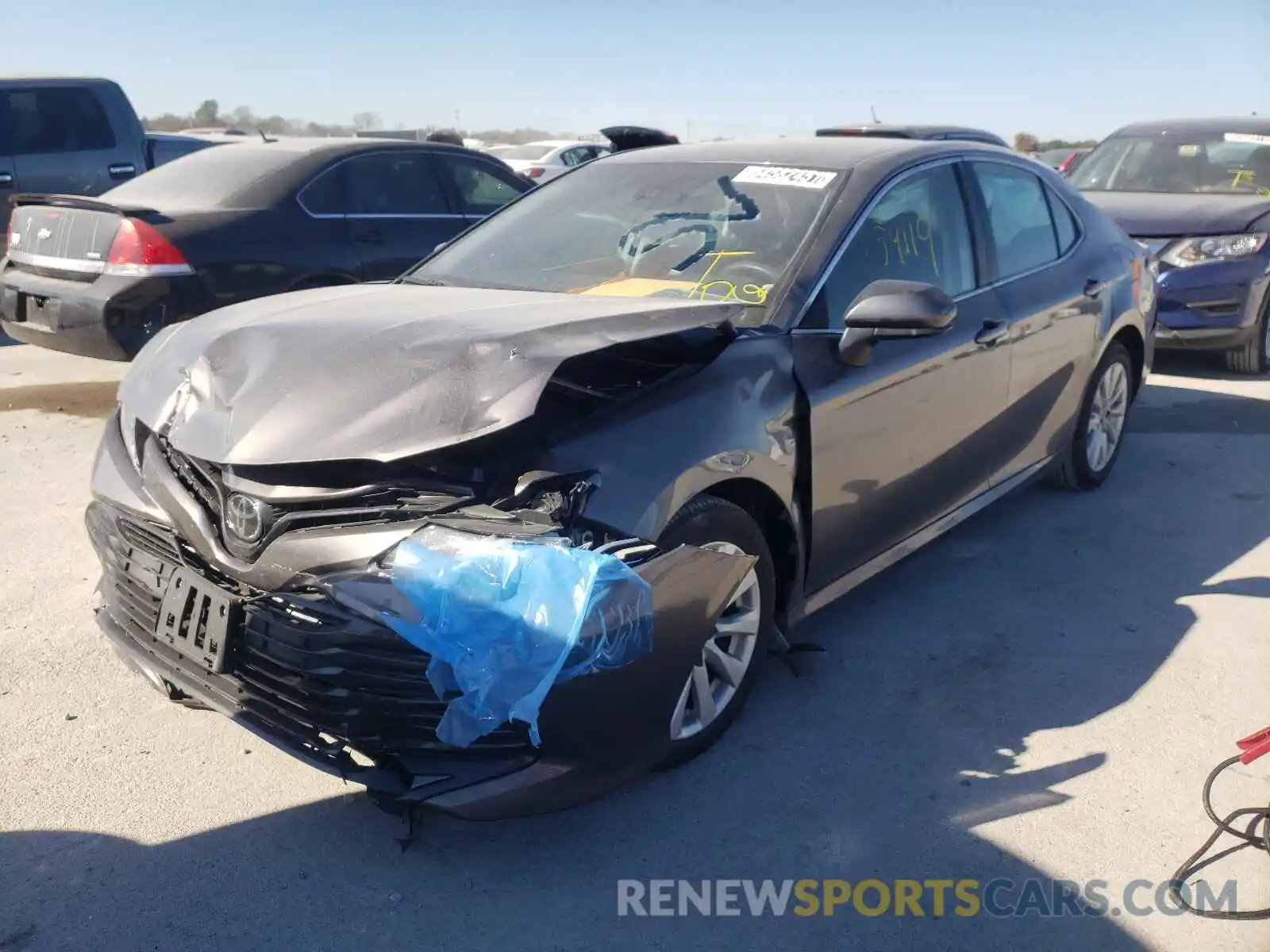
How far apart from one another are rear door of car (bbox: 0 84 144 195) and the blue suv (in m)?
7.97

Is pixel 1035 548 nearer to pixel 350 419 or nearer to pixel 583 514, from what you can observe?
pixel 583 514

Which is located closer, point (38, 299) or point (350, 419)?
point (350, 419)

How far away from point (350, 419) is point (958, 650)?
7.60 feet

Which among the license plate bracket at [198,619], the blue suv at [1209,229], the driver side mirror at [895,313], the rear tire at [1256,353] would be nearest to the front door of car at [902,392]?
the driver side mirror at [895,313]

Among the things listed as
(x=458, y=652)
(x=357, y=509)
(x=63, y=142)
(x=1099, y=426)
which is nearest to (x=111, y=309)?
(x=357, y=509)

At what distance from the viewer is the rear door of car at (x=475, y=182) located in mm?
7543

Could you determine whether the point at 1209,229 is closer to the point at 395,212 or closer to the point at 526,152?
the point at 395,212

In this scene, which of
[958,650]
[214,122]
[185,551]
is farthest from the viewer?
[214,122]

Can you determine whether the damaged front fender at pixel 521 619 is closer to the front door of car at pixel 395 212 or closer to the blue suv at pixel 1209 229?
the front door of car at pixel 395 212

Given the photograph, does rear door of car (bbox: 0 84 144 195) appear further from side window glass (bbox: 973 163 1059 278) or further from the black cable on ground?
the black cable on ground

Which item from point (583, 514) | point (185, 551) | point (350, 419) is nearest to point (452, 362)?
point (350, 419)

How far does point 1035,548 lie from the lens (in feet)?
15.9

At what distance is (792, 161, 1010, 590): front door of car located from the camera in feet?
11.2

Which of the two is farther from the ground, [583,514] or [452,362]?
[452,362]
